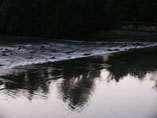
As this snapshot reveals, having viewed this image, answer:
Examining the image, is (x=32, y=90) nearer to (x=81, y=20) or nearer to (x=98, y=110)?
(x=98, y=110)

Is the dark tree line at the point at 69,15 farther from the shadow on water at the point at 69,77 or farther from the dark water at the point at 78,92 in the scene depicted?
the dark water at the point at 78,92

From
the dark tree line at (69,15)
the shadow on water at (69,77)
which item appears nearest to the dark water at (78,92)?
the shadow on water at (69,77)

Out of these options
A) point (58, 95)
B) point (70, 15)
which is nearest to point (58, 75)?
point (58, 95)

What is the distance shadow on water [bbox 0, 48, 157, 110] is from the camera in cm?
1208

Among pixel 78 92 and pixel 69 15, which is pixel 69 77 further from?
pixel 69 15

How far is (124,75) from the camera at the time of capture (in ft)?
53.6

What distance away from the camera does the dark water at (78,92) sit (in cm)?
986

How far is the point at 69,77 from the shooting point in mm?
15625

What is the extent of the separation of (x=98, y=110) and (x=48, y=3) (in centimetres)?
A: 4354

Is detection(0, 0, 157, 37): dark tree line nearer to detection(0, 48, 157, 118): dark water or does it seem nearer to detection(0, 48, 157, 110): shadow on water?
detection(0, 48, 157, 110): shadow on water

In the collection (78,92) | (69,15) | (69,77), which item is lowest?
(78,92)

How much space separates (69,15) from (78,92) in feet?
126

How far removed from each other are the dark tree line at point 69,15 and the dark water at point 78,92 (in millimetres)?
31150

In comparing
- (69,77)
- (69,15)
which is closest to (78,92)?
(69,77)
